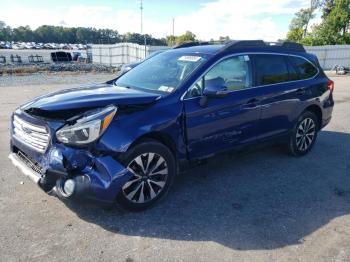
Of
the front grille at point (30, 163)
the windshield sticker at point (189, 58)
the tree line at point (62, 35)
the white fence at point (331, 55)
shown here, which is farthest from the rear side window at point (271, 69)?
the tree line at point (62, 35)

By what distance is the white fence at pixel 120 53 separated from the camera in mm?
25197

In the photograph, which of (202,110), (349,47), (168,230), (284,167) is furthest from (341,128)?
(349,47)

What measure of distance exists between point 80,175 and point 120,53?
27892mm

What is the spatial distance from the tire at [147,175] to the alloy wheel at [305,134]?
274cm

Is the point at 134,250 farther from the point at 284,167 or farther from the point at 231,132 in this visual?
the point at 284,167

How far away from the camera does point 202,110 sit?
4129 millimetres

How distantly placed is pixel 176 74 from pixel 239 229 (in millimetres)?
2029

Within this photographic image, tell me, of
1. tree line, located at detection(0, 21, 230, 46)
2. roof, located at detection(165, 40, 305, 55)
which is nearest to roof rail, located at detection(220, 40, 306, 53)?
roof, located at detection(165, 40, 305, 55)

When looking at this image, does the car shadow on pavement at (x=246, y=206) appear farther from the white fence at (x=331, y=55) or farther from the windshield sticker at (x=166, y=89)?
the white fence at (x=331, y=55)

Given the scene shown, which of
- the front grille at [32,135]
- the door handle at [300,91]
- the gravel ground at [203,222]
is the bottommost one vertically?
the gravel ground at [203,222]

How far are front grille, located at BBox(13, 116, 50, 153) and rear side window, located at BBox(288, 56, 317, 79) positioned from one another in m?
3.96

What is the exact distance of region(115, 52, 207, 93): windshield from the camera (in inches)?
168

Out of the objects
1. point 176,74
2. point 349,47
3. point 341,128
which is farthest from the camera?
point 349,47

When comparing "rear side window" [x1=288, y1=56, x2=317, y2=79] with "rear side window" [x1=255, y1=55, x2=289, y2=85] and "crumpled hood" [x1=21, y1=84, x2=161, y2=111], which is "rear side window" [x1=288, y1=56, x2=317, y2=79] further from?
"crumpled hood" [x1=21, y1=84, x2=161, y2=111]
